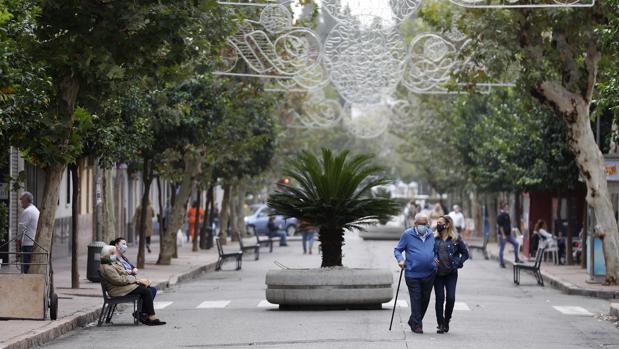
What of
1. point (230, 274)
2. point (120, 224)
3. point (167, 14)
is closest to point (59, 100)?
point (167, 14)

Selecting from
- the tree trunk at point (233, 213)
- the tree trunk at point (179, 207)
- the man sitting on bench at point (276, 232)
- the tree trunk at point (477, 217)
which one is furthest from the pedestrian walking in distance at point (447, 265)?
the tree trunk at point (477, 217)

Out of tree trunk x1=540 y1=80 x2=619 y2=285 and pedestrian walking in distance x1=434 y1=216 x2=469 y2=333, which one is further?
tree trunk x1=540 y1=80 x2=619 y2=285

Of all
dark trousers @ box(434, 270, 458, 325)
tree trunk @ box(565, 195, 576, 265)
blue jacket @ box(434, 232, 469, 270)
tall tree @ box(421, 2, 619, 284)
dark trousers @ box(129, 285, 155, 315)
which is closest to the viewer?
dark trousers @ box(434, 270, 458, 325)

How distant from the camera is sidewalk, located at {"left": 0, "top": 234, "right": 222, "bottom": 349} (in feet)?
53.8

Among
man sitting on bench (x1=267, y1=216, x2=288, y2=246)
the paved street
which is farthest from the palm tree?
man sitting on bench (x1=267, y1=216, x2=288, y2=246)

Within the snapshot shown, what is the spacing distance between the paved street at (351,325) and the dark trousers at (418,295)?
0.22 meters

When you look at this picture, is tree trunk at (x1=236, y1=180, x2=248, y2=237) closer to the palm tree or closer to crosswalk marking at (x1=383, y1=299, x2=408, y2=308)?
crosswalk marking at (x1=383, y1=299, x2=408, y2=308)

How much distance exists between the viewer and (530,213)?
47094mm

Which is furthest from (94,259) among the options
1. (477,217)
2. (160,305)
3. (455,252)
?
(477,217)

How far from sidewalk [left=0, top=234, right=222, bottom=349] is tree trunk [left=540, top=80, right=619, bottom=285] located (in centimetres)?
964

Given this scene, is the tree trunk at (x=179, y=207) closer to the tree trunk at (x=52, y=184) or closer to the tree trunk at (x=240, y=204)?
the tree trunk at (x=52, y=184)

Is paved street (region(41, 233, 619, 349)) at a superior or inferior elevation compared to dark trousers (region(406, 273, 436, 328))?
inferior

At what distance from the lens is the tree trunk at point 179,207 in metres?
36.5

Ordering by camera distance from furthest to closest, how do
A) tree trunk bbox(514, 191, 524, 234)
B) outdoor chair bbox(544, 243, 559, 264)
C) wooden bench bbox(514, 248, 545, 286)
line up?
tree trunk bbox(514, 191, 524, 234), outdoor chair bbox(544, 243, 559, 264), wooden bench bbox(514, 248, 545, 286)
